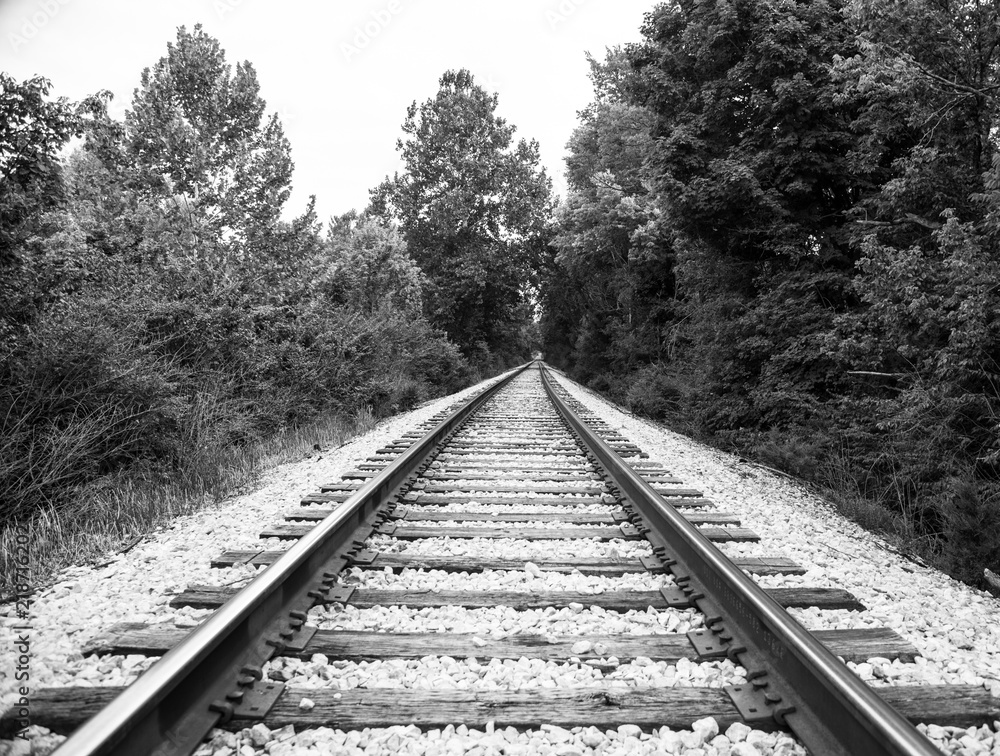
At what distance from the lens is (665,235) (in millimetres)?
13547

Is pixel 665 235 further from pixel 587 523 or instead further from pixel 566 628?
pixel 566 628

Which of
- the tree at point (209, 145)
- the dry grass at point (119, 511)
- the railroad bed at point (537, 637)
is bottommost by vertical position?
the railroad bed at point (537, 637)

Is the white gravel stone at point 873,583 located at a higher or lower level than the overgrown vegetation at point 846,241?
lower

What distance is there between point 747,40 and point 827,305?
412 centimetres

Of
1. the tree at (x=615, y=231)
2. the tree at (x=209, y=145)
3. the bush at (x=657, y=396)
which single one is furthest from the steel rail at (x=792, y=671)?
the tree at (x=209, y=145)

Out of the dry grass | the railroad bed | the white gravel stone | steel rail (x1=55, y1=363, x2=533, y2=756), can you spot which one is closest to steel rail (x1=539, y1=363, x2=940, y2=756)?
the railroad bed

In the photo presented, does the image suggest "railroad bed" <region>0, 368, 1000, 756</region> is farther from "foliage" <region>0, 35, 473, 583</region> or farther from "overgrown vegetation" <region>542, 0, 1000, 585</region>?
"foliage" <region>0, 35, 473, 583</region>

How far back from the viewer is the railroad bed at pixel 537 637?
69.0 inches

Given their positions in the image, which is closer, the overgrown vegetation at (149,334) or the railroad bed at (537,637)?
the railroad bed at (537,637)

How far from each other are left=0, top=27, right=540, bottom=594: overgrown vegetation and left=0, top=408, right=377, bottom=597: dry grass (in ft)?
0.07

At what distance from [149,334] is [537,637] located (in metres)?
6.76
